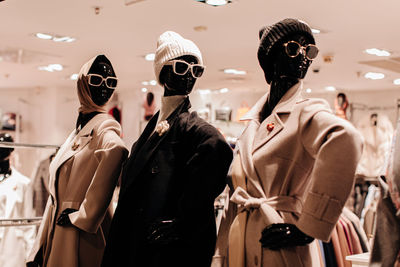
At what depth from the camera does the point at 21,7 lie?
16.3 feet

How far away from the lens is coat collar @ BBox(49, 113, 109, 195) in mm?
2625

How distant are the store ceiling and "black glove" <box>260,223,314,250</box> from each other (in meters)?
3.20

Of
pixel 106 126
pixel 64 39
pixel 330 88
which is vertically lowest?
pixel 106 126

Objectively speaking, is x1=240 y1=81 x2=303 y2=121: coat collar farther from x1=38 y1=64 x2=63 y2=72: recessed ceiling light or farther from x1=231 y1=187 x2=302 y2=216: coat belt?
x1=38 y1=64 x2=63 y2=72: recessed ceiling light

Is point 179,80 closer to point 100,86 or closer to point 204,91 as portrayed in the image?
point 100,86

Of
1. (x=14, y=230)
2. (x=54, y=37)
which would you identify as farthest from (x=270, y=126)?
(x=54, y=37)

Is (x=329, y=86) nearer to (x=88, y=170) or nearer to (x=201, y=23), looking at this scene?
(x=201, y=23)

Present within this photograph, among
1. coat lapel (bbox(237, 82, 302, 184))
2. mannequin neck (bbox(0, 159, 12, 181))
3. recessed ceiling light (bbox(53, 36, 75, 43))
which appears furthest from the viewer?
recessed ceiling light (bbox(53, 36, 75, 43))

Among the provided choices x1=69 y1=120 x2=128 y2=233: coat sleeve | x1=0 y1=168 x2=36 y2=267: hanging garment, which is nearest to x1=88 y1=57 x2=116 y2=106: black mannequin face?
x1=69 y1=120 x2=128 y2=233: coat sleeve

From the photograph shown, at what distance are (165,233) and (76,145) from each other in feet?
2.99

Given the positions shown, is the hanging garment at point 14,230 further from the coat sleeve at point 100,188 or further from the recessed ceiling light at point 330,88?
the recessed ceiling light at point 330,88

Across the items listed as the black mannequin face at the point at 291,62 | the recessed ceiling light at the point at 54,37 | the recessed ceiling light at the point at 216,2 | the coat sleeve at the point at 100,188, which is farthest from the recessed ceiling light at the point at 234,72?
the black mannequin face at the point at 291,62

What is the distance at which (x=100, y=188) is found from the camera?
243cm

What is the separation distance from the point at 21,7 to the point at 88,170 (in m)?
3.05
